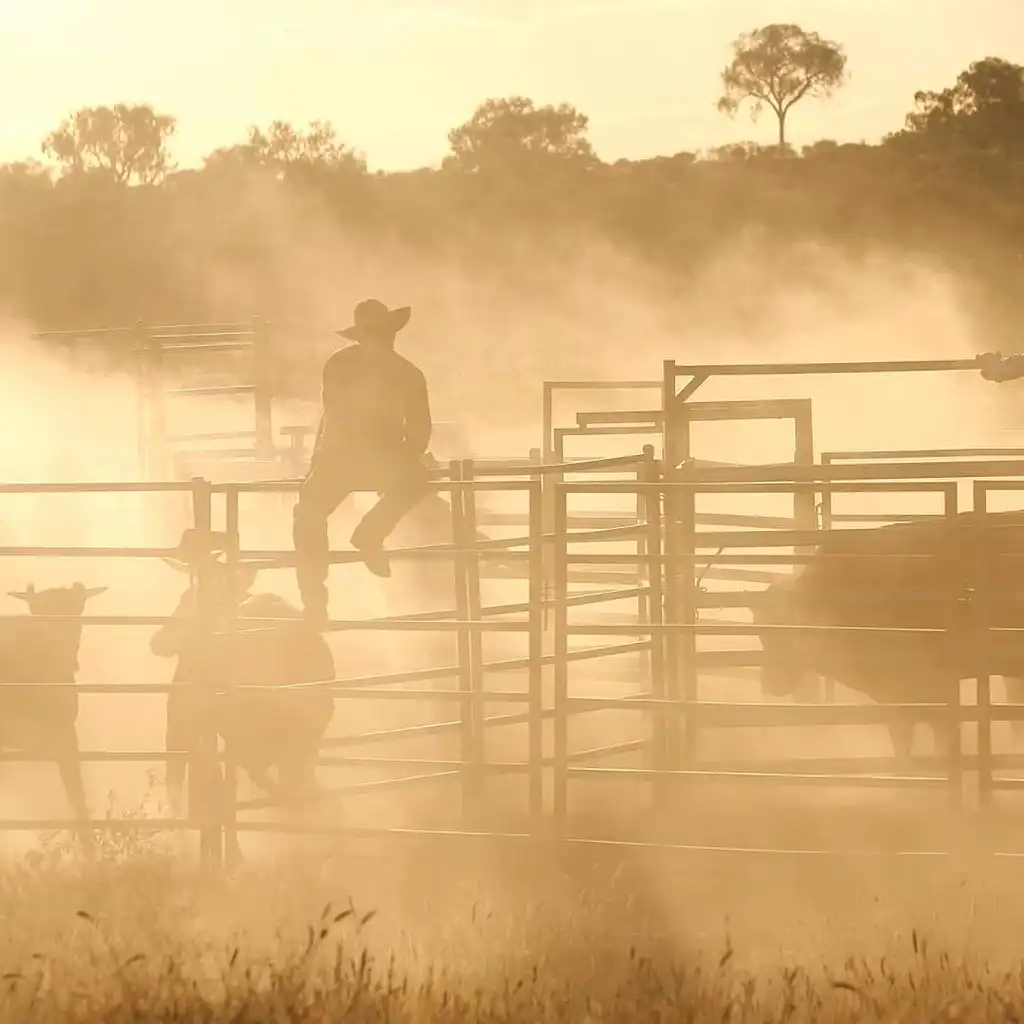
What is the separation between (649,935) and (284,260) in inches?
2272

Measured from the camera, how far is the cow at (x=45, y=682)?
28.8ft

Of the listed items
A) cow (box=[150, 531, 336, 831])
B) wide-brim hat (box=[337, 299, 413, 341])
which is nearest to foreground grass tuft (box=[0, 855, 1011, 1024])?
cow (box=[150, 531, 336, 831])

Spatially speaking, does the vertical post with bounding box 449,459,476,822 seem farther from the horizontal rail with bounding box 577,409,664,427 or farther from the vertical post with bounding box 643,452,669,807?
the horizontal rail with bounding box 577,409,664,427

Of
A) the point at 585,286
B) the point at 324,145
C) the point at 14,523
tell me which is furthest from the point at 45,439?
the point at 324,145

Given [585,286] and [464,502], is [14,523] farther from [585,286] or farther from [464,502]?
[585,286]

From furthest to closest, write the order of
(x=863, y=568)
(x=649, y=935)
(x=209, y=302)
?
(x=209, y=302) → (x=863, y=568) → (x=649, y=935)

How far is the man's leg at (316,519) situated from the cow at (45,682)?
1321mm

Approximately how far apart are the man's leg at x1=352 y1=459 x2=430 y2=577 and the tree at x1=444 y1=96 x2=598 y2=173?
6840 centimetres

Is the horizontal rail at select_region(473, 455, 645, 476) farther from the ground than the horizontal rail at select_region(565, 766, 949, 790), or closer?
farther from the ground

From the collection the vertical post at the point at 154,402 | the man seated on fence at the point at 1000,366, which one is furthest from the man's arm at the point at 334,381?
the vertical post at the point at 154,402

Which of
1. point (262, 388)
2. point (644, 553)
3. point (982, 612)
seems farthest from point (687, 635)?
point (262, 388)

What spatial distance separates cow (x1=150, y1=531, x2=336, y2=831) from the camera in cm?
770

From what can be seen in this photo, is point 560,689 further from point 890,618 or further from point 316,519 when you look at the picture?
point 890,618

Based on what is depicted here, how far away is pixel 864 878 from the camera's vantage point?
288 inches
